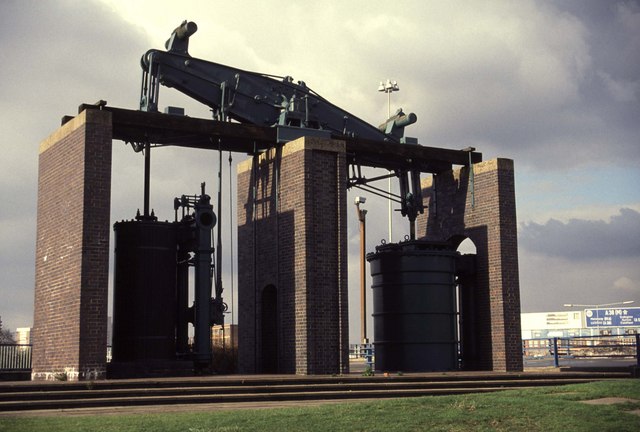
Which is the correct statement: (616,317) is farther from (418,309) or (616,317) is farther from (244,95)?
(244,95)

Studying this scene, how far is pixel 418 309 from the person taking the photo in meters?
23.7

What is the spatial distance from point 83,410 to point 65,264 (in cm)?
561

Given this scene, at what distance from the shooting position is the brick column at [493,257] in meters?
23.9

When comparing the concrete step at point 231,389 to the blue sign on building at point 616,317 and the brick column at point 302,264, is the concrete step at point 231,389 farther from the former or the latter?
the blue sign on building at point 616,317

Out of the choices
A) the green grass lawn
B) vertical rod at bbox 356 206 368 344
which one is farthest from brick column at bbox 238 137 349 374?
vertical rod at bbox 356 206 368 344

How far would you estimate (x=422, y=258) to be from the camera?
23781 mm

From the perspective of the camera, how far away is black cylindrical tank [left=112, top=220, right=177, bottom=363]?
799 inches

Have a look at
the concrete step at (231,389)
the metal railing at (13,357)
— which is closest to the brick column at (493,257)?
the concrete step at (231,389)

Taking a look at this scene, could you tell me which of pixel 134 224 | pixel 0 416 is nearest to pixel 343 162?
pixel 134 224

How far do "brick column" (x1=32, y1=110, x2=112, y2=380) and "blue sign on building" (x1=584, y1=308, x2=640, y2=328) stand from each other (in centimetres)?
8142

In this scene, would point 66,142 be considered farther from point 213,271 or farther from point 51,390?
point 51,390

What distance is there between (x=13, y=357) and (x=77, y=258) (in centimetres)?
750

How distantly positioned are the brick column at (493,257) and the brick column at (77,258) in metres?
Result: 10.7

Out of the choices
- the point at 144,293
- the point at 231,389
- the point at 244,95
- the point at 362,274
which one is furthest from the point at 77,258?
the point at 362,274
